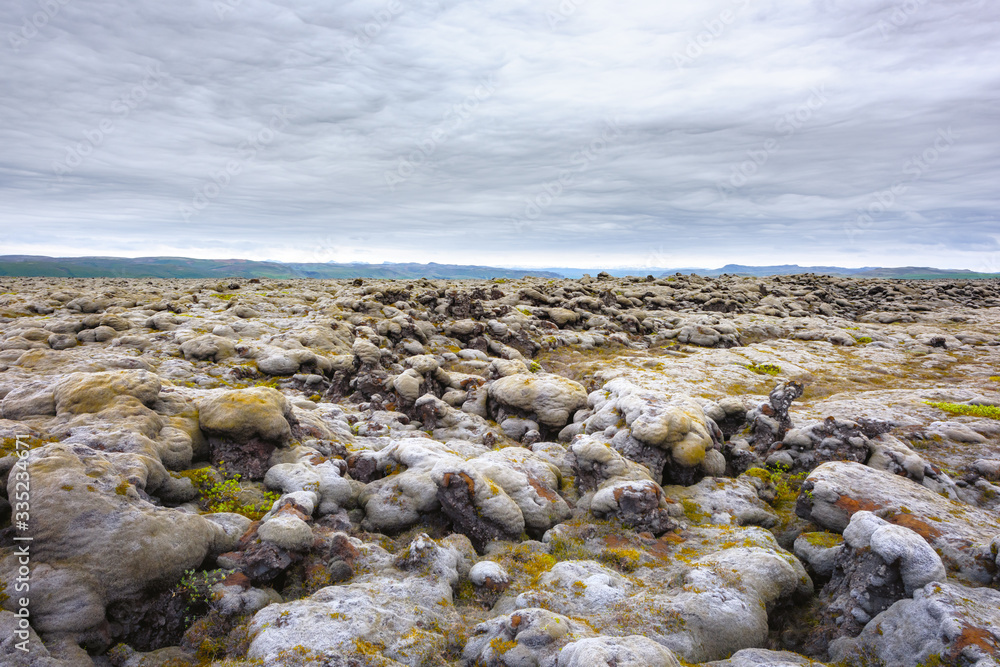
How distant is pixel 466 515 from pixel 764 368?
31799 millimetres

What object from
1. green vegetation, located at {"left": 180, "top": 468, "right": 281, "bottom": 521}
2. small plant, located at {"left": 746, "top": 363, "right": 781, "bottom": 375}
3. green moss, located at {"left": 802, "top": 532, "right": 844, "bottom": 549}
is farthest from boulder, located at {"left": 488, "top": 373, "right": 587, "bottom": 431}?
small plant, located at {"left": 746, "top": 363, "right": 781, "bottom": 375}

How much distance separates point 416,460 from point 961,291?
120 m

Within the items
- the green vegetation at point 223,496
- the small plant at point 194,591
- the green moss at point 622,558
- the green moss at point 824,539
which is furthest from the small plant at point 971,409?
the small plant at point 194,591

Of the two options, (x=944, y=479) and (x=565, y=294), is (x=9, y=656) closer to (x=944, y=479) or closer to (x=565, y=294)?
(x=944, y=479)

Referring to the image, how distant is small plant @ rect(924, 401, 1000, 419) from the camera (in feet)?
81.5

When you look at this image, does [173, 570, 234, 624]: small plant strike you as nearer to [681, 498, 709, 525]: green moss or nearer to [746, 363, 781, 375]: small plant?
[681, 498, 709, 525]: green moss

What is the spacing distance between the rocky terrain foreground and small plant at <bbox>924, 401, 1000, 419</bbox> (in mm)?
161

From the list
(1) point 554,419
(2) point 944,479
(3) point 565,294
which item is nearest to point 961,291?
(3) point 565,294

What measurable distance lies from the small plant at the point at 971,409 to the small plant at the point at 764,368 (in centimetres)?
1090

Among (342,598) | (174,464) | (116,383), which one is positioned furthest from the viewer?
(116,383)

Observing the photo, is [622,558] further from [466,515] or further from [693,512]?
[466,515]

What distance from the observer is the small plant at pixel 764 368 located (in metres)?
37.0

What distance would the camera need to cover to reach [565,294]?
64.8 m

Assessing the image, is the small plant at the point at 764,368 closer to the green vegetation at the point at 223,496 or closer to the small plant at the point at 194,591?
the green vegetation at the point at 223,496
